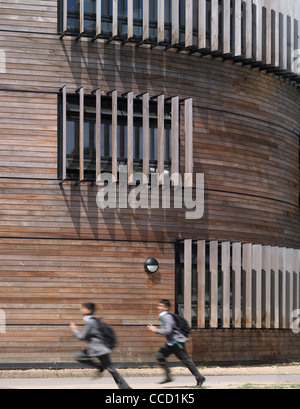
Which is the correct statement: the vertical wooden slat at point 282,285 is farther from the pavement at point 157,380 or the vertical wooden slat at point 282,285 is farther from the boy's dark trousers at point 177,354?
the boy's dark trousers at point 177,354

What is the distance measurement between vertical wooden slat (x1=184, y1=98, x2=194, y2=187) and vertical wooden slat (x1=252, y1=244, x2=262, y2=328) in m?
2.98

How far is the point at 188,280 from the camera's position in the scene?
977 inches

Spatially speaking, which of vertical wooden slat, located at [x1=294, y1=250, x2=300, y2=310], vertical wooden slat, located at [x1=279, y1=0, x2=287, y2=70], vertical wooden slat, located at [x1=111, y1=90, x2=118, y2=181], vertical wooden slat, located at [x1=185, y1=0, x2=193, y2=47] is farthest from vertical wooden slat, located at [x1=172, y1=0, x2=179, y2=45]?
vertical wooden slat, located at [x1=294, y1=250, x2=300, y2=310]

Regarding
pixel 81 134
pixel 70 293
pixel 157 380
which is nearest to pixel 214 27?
pixel 81 134

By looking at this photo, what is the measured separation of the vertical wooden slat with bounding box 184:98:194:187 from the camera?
24984 mm

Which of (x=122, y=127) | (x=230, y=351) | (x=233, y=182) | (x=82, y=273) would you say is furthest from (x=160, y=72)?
(x=230, y=351)

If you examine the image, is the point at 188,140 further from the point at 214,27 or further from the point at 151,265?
the point at 151,265

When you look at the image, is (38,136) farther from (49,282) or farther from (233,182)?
(233,182)

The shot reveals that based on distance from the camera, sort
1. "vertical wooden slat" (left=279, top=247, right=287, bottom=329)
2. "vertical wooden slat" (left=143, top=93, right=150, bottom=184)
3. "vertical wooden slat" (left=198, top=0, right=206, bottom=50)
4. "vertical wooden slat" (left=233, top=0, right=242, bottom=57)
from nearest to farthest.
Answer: "vertical wooden slat" (left=143, top=93, right=150, bottom=184)
"vertical wooden slat" (left=198, top=0, right=206, bottom=50)
"vertical wooden slat" (left=233, top=0, right=242, bottom=57)
"vertical wooden slat" (left=279, top=247, right=287, bottom=329)

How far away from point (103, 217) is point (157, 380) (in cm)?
463

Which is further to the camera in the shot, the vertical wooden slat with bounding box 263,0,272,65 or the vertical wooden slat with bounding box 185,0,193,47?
the vertical wooden slat with bounding box 263,0,272,65

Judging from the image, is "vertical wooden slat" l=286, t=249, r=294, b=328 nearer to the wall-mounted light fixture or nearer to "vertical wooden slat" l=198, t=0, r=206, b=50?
the wall-mounted light fixture

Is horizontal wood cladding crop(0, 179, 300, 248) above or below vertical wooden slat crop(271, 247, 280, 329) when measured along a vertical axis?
above
